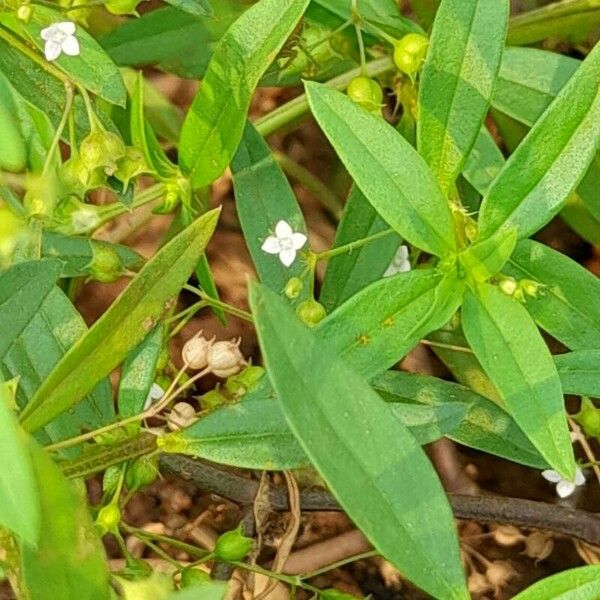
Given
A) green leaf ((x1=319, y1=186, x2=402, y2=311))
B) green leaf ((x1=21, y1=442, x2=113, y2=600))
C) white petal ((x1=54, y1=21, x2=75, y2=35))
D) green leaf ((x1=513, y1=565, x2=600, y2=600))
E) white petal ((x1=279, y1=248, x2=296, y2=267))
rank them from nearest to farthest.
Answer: green leaf ((x1=21, y1=442, x2=113, y2=600)) → green leaf ((x1=513, y1=565, x2=600, y2=600)) → white petal ((x1=54, y1=21, x2=75, y2=35)) → white petal ((x1=279, y1=248, x2=296, y2=267)) → green leaf ((x1=319, y1=186, x2=402, y2=311))

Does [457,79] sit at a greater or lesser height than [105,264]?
greater

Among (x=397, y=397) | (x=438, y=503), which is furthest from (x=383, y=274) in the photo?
(x=438, y=503)

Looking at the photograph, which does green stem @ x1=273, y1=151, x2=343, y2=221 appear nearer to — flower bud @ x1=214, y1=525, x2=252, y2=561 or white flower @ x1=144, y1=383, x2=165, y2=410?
white flower @ x1=144, y1=383, x2=165, y2=410

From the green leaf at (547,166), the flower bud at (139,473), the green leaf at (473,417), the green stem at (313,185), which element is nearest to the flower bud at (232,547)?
the flower bud at (139,473)

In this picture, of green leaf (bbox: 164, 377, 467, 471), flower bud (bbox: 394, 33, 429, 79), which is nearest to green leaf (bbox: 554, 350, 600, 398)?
green leaf (bbox: 164, 377, 467, 471)

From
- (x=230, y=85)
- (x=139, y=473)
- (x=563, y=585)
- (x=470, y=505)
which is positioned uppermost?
(x=230, y=85)

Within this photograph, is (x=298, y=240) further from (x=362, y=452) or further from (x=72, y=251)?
(x=362, y=452)

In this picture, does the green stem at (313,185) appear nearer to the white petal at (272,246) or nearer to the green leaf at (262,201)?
the green leaf at (262,201)

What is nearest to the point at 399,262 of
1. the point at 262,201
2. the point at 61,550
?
the point at 262,201
